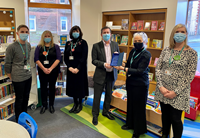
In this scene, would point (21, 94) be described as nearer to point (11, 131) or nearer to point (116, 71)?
→ point (11, 131)

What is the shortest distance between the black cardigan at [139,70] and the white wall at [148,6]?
195cm

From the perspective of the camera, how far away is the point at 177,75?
1.98 metres

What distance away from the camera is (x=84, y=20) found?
492 cm

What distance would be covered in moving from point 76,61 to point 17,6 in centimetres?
255

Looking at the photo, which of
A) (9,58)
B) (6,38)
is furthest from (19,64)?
(6,38)

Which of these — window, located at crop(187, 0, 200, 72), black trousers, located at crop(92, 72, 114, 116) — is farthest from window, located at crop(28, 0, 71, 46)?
window, located at crop(187, 0, 200, 72)

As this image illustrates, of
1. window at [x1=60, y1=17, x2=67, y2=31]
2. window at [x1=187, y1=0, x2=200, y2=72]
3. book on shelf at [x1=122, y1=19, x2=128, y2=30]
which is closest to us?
window at [x1=187, y1=0, x2=200, y2=72]

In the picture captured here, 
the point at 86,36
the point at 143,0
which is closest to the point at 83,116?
the point at 86,36

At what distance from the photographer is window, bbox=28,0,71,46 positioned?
16.4 feet

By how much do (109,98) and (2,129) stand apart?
1.95m

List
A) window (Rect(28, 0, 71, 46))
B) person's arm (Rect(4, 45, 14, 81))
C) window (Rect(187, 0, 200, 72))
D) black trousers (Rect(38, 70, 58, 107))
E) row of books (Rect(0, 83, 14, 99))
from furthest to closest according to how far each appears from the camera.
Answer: window (Rect(28, 0, 71, 46))
window (Rect(187, 0, 200, 72))
black trousers (Rect(38, 70, 58, 107))
row of books (Rect(0, 83, 14, 99))
person's arm (Rect(4, 45, 14, 81))

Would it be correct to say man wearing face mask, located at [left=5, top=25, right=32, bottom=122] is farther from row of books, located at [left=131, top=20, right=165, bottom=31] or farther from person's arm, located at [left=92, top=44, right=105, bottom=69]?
row of books, located at [left=131, top=20, right=165, bottom=31]

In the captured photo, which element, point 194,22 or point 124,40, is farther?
point 124,40

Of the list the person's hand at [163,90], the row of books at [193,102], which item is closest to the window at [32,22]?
the person's hand at [163,90]
